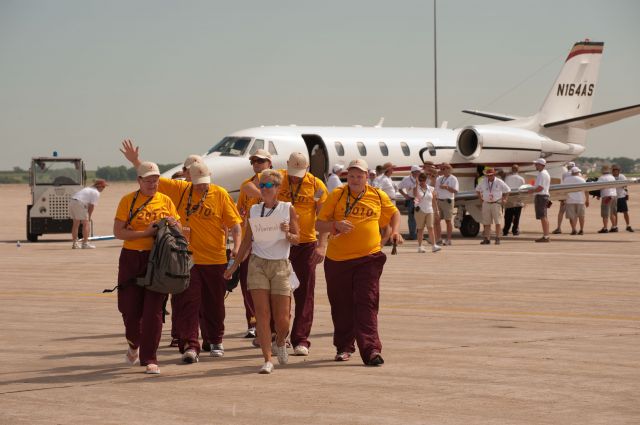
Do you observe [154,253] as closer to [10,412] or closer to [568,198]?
[10,412]

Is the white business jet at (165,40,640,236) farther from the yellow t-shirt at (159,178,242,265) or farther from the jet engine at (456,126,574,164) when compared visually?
the yellow t-shirt at (159,178,242,265)

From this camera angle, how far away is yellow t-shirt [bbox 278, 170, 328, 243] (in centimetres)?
1187

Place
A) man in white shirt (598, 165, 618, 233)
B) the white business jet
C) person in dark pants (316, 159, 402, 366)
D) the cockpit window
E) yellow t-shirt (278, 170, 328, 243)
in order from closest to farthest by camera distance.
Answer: person in dark pants (316, 159, 402, 366)
yellow t-shirt (278, 170, 328, 243)
the cockpit window
the white business jet
man in white shirt (598, 165, 618, 233)

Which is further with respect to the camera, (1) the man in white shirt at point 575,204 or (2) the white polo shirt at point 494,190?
(1) the man in white shirt at point 575,204

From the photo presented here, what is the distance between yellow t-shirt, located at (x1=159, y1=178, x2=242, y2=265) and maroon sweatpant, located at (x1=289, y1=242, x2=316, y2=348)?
0.71m

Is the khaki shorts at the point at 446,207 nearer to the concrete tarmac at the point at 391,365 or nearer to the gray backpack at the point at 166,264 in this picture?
the concrete tarmac at the point at 391,365

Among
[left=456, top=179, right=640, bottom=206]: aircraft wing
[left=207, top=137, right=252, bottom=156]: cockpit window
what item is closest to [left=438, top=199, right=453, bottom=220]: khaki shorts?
[left=456, top=179, right=640, bottom=206]: aircraft wing

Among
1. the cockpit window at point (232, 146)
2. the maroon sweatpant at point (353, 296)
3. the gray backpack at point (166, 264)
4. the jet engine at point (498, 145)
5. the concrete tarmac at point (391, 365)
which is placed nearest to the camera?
the concrete tarmac at point (391, 365)

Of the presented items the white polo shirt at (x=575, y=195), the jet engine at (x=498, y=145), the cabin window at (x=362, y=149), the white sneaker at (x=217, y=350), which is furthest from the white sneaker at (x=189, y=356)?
the jet engine at (x=498, y=145)

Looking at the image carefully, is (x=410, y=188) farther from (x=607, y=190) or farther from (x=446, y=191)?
(x=607, y=190)

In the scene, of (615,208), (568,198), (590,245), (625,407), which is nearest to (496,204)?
(590,245)

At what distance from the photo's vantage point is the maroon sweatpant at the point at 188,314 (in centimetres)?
1111

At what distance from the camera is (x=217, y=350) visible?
37.9ft

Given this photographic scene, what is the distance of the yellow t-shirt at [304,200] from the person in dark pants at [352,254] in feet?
1.73
